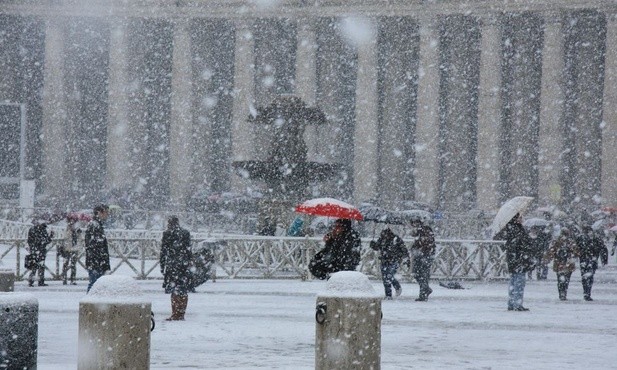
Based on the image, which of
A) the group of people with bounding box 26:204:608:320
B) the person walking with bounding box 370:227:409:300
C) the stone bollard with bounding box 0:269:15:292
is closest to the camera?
the stone bollard with bounding box 0:269:15:292

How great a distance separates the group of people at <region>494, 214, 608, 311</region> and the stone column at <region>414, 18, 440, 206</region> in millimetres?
38000

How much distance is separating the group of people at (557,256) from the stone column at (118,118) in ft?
143

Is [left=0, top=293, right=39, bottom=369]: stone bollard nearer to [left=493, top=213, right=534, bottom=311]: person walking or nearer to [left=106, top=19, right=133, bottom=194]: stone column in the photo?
[left=493, top=213, right=534, bottom=311]: person walking

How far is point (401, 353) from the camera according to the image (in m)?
16.6

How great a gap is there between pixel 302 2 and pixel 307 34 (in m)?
2.35

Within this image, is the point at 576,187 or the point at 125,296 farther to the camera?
the point at 576,187

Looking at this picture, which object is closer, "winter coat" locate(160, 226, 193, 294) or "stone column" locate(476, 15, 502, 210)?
"winter coat" locate(160, 226, 193, 294)

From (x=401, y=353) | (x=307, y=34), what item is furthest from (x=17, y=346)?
(x=307, y=34)

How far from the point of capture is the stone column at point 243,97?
70750mm

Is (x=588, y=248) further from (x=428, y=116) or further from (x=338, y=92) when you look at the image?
(x=338, y=92)

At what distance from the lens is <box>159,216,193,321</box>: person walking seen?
68.3ft

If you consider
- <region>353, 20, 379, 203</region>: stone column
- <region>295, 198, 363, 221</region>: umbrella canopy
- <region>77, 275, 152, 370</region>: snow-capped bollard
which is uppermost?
<region>353, 20, 379, 203</region>: stone column

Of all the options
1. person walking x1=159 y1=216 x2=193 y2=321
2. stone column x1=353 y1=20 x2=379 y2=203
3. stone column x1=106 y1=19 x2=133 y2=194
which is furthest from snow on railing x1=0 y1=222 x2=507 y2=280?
stone column x1=106 y1=19 x2=133 y2=194

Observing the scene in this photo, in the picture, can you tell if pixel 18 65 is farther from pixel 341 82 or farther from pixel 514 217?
pixel 514 217
